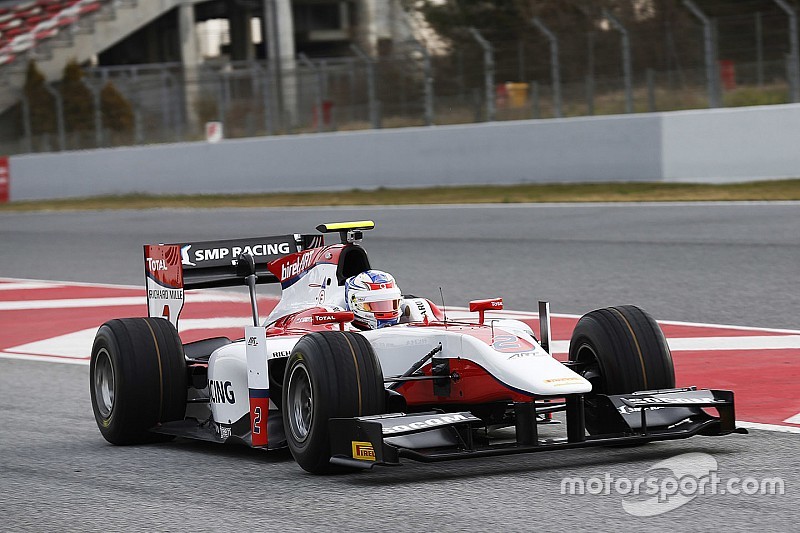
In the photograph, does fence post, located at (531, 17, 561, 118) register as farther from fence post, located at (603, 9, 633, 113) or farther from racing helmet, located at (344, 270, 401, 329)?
racing helmet, located at (344, 270, 401, 329)

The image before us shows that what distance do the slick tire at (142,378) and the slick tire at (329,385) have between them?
1.34m

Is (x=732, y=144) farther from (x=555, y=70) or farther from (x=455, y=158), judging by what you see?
(x=455, y=158)

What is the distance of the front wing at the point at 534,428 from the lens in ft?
19.3

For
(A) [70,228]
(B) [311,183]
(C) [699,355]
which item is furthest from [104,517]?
(B) [311,183]

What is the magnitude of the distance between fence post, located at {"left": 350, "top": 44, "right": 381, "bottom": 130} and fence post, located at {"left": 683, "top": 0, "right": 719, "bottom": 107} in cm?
703

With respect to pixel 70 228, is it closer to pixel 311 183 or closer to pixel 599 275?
pixel 311 183

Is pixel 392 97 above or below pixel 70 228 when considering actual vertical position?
above

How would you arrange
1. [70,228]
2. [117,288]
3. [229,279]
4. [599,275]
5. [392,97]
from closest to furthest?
[229,279], [599,275], [117,288], [70,228], [392,97]

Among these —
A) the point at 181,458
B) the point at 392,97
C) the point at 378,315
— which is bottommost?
the point at 181,458

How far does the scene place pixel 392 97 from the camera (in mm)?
25750

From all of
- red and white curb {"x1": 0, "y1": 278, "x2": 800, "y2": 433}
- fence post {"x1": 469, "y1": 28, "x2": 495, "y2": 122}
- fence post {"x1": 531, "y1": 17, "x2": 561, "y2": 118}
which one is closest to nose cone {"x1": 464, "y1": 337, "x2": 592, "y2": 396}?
red and white curb {"x1": 0, "y1": 278, "x2": 800, "y2": 433}

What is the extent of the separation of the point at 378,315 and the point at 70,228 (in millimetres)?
16625

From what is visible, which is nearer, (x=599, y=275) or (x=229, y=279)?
(x=229, y=279)

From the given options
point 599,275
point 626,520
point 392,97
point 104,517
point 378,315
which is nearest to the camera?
point 626,520
